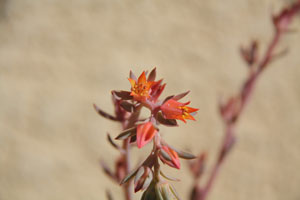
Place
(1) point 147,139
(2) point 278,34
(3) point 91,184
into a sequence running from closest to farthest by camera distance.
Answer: (1) point 147,139, (2) point 278,34, (3) point 91,184

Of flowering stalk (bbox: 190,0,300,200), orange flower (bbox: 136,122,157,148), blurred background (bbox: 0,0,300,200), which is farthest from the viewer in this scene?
blurred background (bbox: 0,0,300,200)

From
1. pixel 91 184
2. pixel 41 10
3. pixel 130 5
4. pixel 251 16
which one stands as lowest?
pixel 91 184

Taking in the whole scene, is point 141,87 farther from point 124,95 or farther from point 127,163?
point 127,163

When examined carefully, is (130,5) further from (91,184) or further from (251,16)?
(91,184)

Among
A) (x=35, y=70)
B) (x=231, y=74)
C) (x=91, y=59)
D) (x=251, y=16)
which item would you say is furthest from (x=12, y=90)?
(x=251, y=16)

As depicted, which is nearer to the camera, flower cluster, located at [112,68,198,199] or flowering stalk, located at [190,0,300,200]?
flower cluster, located at [112,68,198,199]

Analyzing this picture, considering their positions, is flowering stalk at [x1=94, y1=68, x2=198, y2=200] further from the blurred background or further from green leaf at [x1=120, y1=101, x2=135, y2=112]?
the blurred background

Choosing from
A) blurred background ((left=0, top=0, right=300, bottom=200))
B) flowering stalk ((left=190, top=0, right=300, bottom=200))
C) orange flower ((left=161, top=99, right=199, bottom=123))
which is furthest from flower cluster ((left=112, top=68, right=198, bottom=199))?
blurred background ((left=0, top=0, right=300, bottom=200))
